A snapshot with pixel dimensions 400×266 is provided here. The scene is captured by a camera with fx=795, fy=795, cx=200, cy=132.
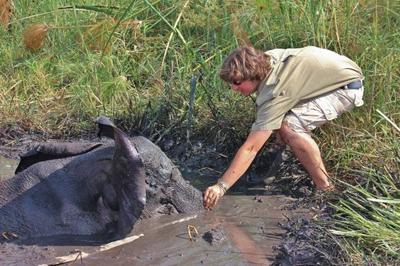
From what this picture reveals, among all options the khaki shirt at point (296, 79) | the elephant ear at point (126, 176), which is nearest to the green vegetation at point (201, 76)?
the khaki shirt at point (296, 79)

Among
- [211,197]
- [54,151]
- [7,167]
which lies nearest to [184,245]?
[211,197]

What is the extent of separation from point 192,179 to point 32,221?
4.77ft

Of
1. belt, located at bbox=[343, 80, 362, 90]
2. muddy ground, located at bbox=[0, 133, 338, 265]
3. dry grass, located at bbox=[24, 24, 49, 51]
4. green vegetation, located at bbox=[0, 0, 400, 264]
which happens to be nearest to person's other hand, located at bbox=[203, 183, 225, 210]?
muddy ground, located at bbox=[0, 133, 338, 265]

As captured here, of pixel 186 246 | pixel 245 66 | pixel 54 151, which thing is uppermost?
pixel 245 66

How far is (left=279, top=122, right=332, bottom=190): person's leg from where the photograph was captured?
4742 millimetres

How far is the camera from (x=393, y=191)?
4.19 m

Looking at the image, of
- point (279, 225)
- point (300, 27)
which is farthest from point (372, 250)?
point (300, 27)

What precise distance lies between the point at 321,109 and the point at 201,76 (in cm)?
127

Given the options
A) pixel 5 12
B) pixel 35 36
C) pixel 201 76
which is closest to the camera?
pixel 201 76

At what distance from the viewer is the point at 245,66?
4.56 meters

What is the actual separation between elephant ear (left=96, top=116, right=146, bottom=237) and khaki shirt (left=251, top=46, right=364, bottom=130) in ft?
2.92

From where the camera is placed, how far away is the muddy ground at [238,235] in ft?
13.1

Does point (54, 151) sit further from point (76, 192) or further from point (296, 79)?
point (296, 79)

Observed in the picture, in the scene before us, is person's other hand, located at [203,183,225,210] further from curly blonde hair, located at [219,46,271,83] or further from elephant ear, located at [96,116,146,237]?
curly blonde hair, located at [219,46,271,83]
